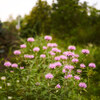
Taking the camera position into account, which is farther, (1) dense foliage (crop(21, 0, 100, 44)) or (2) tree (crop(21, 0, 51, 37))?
(2) tree (crop(21, 0, 51, 37))

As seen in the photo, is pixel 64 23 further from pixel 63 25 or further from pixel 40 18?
pixel 40 18

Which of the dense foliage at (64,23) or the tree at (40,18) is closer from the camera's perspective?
the dense foliage at (64,23)

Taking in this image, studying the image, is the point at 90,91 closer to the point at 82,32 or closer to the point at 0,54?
the point at 0,54

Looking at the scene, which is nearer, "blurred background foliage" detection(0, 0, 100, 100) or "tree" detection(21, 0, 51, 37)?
"blurred background foliage" detection(0, 0, 100, 100)

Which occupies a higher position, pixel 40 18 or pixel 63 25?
pixel 40 18

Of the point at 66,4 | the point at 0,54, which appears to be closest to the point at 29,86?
the point at 0,54

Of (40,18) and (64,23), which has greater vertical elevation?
(40,18)

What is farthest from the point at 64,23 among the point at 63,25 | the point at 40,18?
the point at 40,18

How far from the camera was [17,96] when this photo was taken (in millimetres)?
2570

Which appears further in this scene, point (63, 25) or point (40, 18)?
point (63, 25)

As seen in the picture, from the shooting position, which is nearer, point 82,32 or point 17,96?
point 17,96

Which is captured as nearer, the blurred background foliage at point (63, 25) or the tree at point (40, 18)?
the blurred background foliage at point (63, 25)

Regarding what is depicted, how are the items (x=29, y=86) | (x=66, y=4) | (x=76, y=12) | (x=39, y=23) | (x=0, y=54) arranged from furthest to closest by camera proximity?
1. (x=39, y=23)
2. (x=76, y=12)
3. (x=66, y=4)
4. (x=0, y=54)
5. (x=29, y=86)

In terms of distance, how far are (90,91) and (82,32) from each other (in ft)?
11.9
